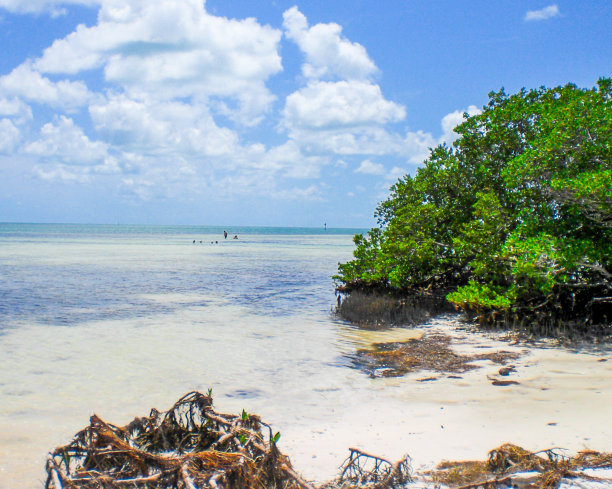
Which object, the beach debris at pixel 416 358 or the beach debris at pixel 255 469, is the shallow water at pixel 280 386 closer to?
the beach debris at pixel 416 358

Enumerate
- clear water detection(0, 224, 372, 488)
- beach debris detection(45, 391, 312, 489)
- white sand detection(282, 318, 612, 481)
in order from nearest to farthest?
beach debris detection(45, 391, 312, 489)
white sand detection(282, 318, 612, 481)
clear water detection(0, 224, 372, 488)

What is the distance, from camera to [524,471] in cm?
460

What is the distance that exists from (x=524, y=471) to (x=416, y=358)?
5.42m

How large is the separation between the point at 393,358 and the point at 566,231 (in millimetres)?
4855

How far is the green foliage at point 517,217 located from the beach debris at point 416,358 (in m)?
1.73

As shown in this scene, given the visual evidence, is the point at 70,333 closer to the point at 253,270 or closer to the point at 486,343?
the point at 486,343

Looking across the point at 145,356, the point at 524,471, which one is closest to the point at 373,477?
the point at 524,471

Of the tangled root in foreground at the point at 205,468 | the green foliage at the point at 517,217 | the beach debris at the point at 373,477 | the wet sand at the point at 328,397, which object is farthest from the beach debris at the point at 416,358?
the tangled root in foreground at the point at 205,468

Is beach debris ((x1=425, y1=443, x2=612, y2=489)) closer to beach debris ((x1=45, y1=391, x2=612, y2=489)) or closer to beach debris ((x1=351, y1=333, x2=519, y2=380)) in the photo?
beach debris ((x1=45, y1=391, x2=612, y2=489))

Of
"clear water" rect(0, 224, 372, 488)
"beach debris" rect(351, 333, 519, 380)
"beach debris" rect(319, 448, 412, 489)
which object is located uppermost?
"beach debris" rect(319, 448, 412, 489)

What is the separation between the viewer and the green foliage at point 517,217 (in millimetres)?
9992

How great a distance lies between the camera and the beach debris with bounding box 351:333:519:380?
922 cm

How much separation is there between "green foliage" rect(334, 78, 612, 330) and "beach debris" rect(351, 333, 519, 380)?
173 centimetres

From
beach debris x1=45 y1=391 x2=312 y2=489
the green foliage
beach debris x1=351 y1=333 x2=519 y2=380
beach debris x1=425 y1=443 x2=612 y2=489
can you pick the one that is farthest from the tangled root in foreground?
the green foliage
